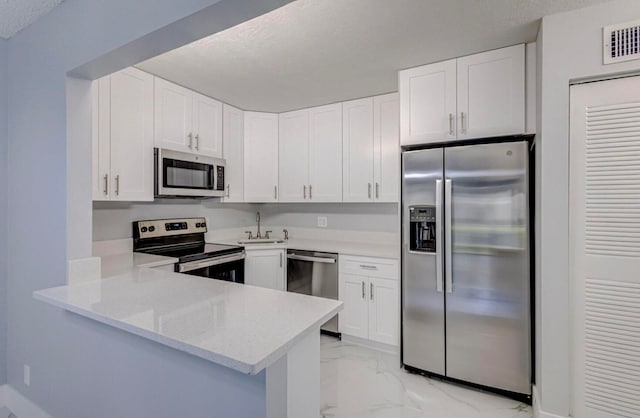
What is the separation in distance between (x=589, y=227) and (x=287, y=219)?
298cm

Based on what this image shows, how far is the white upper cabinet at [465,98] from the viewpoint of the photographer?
209cm

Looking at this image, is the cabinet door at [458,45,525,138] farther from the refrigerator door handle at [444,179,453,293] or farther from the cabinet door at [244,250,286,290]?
the cabinet door at [244,250,286,290]

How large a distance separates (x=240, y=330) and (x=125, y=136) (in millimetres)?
2018

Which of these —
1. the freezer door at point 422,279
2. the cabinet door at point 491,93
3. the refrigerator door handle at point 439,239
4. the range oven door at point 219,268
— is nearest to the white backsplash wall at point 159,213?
the range oven door at point 219,268

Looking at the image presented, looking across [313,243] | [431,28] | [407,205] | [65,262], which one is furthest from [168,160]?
[431,28]

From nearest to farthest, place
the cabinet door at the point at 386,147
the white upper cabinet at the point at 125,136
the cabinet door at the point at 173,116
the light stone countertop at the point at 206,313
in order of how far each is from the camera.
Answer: the light stone countertop at the point at 206,313
the white upper cabinet at the point at 125,136
the cabinet door at the point at 173,116
the cabinet door at the point at 386,147

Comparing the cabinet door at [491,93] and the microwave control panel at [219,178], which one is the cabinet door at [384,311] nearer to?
the cabinet door at [491,93]

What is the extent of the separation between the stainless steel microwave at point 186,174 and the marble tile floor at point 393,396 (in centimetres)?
190

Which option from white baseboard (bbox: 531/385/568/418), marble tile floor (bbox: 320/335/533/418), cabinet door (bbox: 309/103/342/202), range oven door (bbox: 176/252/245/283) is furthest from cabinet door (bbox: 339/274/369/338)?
white baseboard (bbox: 531/385/568/418)

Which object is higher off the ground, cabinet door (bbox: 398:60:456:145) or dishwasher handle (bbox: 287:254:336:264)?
cabinet door (bbox: 398:60:456:145)

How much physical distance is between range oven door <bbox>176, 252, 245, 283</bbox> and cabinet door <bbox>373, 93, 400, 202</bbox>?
151 centimetres

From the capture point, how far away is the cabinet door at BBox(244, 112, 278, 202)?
11.5 ft

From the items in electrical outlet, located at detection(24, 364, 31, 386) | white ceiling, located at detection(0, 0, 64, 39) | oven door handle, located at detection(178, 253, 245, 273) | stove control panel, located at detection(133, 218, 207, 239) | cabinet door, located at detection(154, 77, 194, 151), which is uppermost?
white ceiling, located at detection(0, 0, 64, 39)

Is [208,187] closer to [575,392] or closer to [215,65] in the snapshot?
[215,65]
